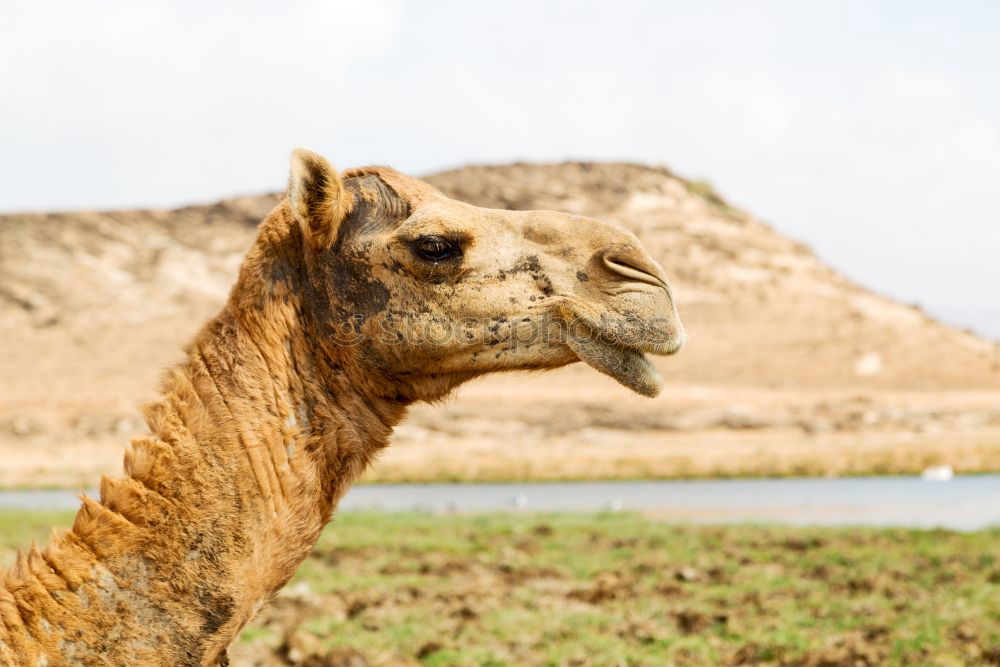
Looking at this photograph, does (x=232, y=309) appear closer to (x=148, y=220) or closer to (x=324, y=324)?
(x=324, y=324)

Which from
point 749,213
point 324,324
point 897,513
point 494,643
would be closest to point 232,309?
point 324,324

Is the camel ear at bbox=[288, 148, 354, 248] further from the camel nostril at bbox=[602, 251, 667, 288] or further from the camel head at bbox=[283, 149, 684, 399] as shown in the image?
the camel nostril at bbox=[602, 251, 667, 288]

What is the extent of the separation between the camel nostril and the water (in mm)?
14343

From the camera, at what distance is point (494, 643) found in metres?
7.80

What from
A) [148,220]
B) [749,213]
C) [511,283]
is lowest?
[511,283]

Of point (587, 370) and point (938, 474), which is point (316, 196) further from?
point (587, 370)

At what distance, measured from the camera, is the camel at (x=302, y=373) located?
2.72 meters

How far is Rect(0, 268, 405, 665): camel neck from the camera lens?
271 centimetres

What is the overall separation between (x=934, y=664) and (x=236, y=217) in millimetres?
63184

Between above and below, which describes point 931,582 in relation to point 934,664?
above

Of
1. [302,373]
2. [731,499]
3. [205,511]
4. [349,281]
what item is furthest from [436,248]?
[731,499]

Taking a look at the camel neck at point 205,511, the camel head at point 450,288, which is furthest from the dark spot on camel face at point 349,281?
the camel neck at point 205,511

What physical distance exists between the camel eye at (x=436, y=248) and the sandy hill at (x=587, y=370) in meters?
27.6

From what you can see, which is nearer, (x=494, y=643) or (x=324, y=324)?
(x=324, y=324)
